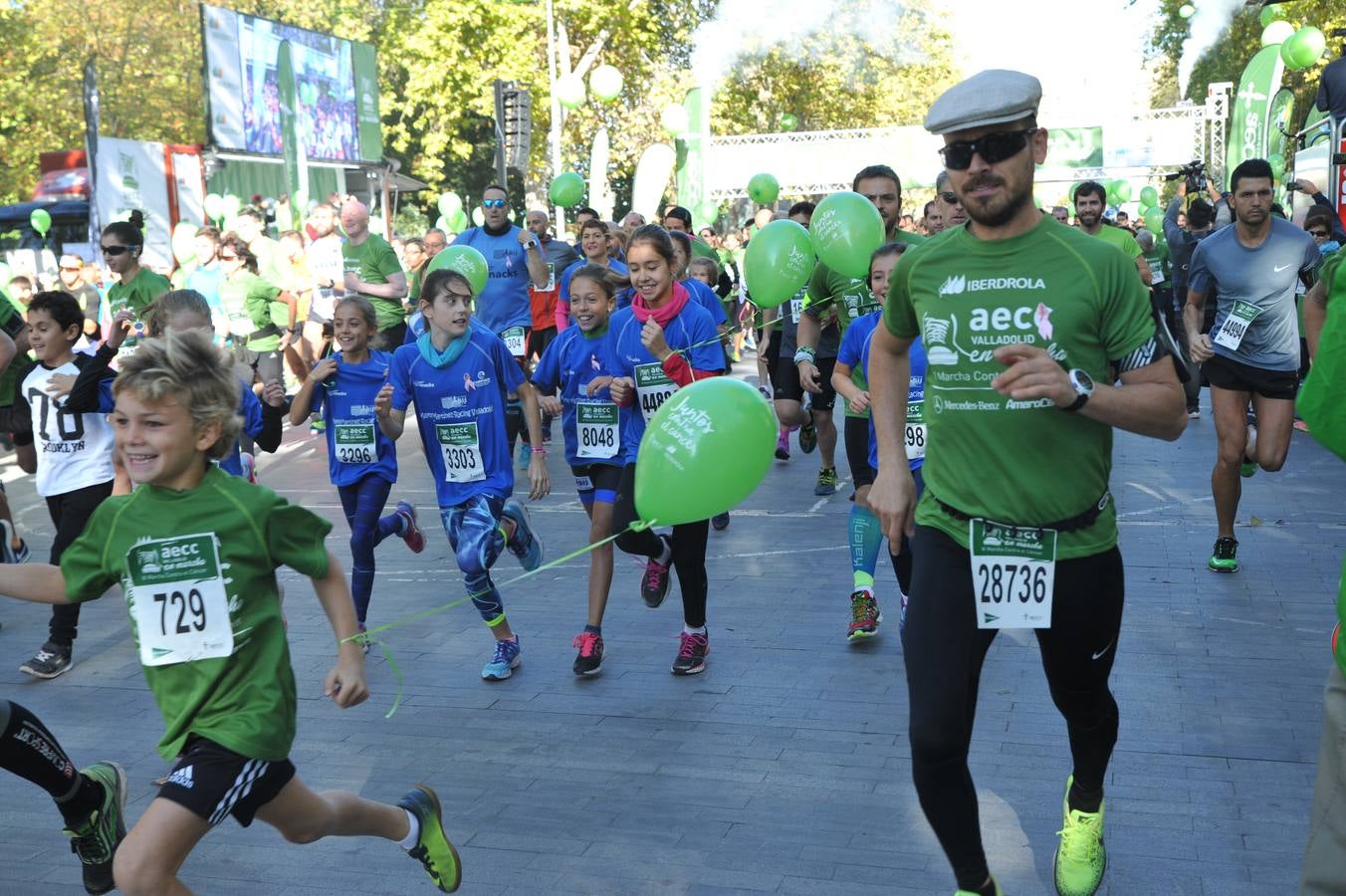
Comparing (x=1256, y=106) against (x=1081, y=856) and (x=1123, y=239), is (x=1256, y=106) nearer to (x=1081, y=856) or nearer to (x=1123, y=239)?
(x=1123, y=239)

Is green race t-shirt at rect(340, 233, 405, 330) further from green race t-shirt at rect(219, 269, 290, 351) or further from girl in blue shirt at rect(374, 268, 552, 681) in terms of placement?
girl in blue shirt at rect(374, 268, 552, 681)

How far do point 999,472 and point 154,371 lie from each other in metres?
2.03

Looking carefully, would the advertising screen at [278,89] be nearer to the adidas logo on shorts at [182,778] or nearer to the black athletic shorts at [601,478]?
the black athletic shorts at [601,478]

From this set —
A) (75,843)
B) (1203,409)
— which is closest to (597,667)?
(75,843)

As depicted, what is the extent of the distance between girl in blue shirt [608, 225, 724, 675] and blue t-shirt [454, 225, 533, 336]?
6045 mm

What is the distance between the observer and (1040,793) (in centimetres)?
479

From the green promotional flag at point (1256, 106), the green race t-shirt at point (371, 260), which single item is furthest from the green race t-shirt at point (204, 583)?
the green promotional flag at point (1256, 106)

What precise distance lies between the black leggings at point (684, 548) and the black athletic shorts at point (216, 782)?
2948mm

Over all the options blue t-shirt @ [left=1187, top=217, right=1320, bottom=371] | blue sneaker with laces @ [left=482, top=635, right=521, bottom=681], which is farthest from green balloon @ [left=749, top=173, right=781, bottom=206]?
blue sneaker with laces @ [left=482, top=635, right=521, bottom=681]

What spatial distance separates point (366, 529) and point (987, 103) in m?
4.34

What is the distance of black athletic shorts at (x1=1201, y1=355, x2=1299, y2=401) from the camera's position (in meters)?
7.59

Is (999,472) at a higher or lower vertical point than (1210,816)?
higher

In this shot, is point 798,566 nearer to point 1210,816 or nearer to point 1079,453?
point 1210,816

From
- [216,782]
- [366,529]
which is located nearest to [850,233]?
[366,529]
